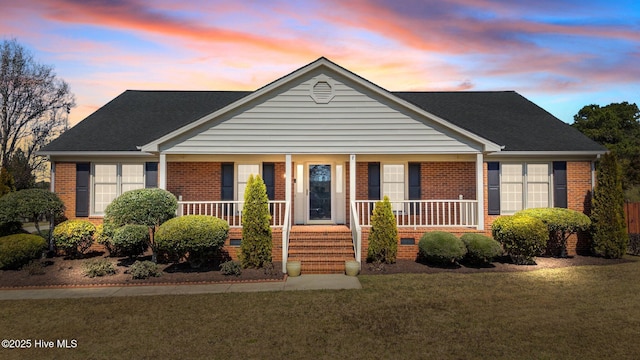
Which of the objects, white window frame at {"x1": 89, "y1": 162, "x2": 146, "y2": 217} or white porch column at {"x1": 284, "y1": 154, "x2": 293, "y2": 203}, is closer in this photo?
white porch column at {"x1": 284, "y1": 154, "x2": 293, "y2": 203}

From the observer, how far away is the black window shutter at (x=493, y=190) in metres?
14.8

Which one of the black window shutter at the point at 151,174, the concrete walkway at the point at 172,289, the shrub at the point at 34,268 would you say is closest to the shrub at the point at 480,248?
the concrete walkway at the point at 172,289

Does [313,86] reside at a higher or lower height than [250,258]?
higher

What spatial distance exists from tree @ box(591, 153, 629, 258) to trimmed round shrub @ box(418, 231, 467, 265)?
18.9 feet

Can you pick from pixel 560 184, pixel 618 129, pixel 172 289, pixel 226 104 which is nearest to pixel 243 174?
pixel 226 104

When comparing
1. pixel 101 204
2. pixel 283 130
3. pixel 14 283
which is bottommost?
pixel 14 283

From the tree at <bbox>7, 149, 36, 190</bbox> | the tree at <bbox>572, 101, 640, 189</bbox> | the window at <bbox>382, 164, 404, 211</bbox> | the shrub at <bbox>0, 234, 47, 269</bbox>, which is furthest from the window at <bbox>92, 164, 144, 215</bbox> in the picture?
the tree at <bbox>572, 101, 640, 189</bbox>

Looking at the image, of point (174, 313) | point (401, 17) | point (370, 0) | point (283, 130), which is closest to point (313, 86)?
point (283, 130)

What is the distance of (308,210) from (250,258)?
4435 mm

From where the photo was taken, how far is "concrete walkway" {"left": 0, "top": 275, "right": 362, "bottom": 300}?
9258 mm

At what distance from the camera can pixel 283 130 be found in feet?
43.5

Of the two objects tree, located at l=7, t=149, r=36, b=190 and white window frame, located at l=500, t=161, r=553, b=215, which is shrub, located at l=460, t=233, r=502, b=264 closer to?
white window frame, located at l=500, t=161, r=553, b=215

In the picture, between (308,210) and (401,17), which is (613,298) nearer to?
(308,210)

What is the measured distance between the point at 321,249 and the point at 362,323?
5406 mm
